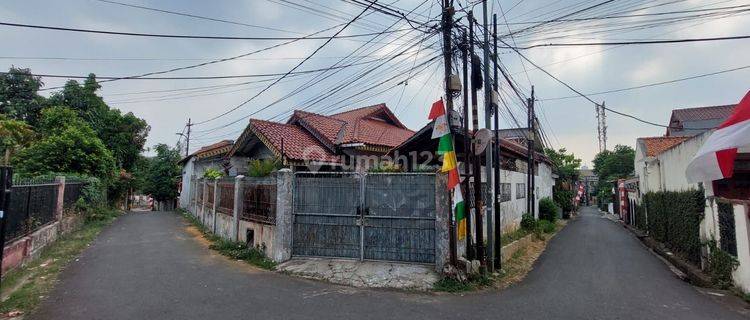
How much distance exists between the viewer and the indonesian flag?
576cm

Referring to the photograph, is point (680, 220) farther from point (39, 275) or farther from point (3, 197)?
point (39, 275)

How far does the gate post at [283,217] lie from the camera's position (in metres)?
8.48

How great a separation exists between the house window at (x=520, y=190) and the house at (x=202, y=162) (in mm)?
14944

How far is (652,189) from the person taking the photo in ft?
51.1

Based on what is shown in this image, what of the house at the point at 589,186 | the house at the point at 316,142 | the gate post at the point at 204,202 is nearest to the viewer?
the house at the point at 316,142

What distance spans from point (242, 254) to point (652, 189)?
16291 millimetres

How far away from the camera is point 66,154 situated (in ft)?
55.4

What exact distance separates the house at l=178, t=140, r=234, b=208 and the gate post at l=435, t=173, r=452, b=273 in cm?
1572

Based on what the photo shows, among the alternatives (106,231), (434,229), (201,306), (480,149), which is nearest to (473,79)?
(480,149)

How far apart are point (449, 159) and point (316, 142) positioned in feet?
25.0

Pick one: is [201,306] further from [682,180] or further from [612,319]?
[682,180]

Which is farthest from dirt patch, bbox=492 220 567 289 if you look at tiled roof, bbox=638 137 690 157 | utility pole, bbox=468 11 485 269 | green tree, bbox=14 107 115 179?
green tree, bbox=14 107 115 179

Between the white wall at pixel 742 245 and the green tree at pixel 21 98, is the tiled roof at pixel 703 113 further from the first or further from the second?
the green tree at pixel 21 98

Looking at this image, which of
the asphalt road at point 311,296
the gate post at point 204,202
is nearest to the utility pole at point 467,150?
the asphalt road at point 311,296
